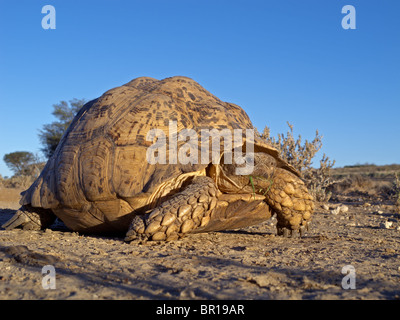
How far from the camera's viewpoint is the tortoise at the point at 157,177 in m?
3.66

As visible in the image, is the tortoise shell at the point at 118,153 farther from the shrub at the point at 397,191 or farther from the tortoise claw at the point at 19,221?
the shrub at the point at 397,191

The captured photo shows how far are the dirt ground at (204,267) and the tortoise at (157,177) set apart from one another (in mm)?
253

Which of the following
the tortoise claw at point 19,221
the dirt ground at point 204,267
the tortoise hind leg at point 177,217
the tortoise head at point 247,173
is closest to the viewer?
the dirt ground at point 204,267

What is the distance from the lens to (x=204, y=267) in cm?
270

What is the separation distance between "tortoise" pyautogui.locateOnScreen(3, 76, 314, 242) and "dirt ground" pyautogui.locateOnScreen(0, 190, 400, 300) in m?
0.25

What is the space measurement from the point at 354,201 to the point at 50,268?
8290 mm

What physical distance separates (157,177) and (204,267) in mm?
1290

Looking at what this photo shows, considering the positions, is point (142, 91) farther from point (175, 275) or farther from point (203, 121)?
point (175, 275)

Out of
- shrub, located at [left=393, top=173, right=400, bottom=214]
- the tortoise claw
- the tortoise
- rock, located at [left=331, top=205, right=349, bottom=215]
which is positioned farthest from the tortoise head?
shrub, located at [left=393, top=173, right=400, bottom=214]

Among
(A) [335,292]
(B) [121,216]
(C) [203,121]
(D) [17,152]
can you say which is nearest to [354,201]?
(C) [203,121]

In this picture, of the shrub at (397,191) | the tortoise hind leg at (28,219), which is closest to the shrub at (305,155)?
the shrub at (397,191)

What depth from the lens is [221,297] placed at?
1.97 m

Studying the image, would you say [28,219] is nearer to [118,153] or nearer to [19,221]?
[19,221]

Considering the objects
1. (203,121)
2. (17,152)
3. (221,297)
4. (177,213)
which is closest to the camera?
(221,297)
